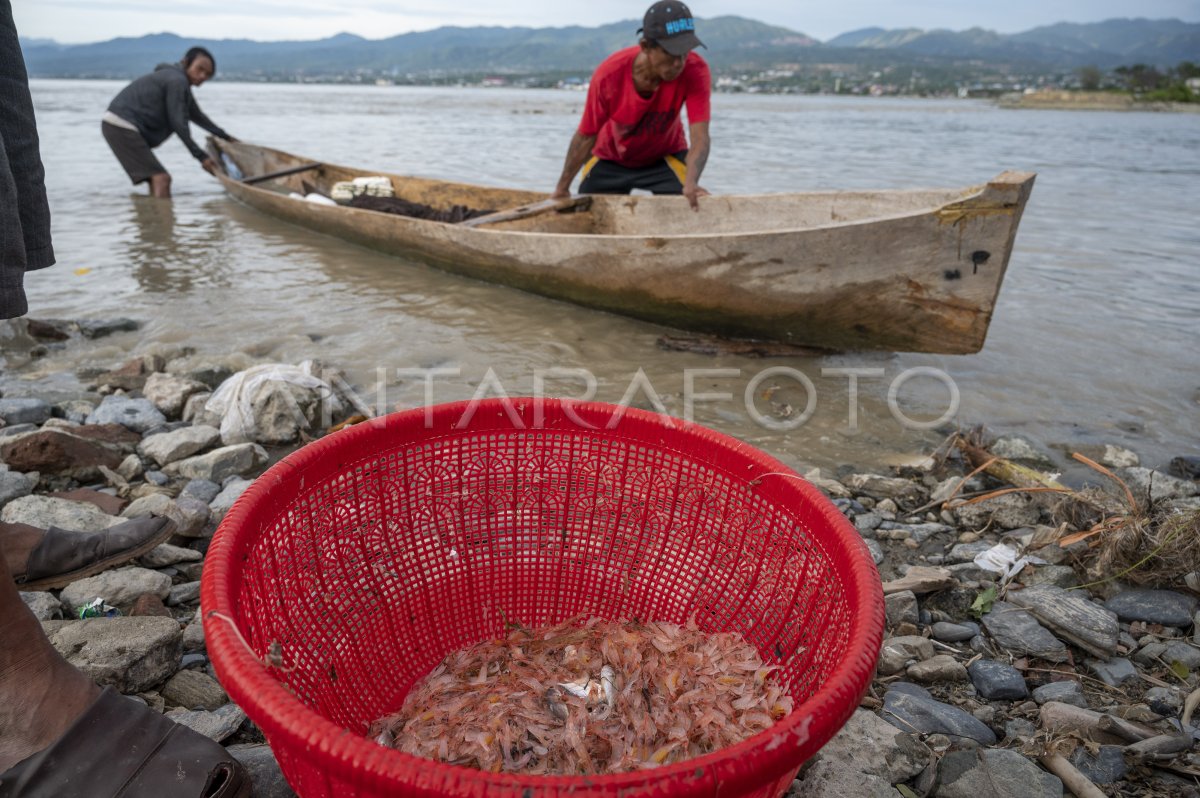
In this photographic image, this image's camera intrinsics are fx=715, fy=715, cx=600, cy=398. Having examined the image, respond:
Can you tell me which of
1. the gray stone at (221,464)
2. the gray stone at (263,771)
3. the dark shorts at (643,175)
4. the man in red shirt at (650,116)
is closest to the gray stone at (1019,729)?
the gray stone at (263,771)

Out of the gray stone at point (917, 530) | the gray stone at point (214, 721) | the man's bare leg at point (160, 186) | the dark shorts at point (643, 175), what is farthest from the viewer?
the man's bare leg at point (160, 186)

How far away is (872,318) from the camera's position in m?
4.33

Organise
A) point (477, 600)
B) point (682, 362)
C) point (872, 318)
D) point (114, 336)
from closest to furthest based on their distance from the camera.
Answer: point (477, 600)
point (872, 318)
point (682, 362)
point (114, 336)

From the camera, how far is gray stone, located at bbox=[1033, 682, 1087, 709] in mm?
1939

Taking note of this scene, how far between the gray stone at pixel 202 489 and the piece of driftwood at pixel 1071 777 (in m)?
2.91

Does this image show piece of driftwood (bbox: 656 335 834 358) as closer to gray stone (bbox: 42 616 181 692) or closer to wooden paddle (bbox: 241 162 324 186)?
gray stone (bbox: 42 616 181 692)

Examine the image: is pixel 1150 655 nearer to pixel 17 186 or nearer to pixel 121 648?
pixel 121 648

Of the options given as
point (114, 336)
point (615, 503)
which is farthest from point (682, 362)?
point (114, 336)

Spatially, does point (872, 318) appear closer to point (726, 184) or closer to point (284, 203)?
point (284, 203)

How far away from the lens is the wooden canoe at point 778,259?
3.82 meters

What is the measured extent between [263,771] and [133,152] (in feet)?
33.9

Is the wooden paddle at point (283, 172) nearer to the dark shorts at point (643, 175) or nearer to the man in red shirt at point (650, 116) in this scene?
the man in red shirt at point (650, 116)

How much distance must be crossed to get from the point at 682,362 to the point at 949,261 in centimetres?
174

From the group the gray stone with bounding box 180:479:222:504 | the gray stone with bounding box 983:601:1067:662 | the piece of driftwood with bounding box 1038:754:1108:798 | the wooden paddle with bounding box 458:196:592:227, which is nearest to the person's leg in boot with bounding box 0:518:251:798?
the gray stone with bounding box 180:479:222:504
